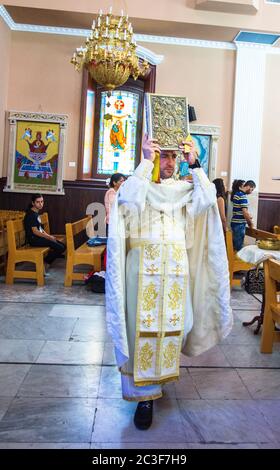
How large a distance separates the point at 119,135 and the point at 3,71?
2727mm

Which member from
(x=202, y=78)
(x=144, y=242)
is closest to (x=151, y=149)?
(x=144, y=242)

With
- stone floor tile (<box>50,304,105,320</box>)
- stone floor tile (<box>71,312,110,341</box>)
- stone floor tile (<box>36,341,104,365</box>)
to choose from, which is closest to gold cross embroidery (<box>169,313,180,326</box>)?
stone floor tile (<box>36,341,104,365</box>)

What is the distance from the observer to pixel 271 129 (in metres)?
9.44

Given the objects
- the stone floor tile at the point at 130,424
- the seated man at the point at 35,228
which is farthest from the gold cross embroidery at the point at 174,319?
the seated man at the point at 35,228

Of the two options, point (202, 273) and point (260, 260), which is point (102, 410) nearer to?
point (202, 273)

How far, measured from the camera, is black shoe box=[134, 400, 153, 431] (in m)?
2.40

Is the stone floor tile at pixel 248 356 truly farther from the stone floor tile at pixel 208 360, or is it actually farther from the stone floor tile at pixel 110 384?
→ the stone floor tile at pixel 110 384

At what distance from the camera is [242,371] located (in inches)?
132

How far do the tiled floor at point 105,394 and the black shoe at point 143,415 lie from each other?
0.04 metres

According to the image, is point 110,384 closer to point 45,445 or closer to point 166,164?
point 45,445

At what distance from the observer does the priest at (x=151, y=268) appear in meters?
2.49

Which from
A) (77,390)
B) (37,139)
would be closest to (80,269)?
(37,139)

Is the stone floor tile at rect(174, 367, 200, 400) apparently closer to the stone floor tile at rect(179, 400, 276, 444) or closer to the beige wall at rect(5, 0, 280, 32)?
the stone floor tile at rect(179, 400, 276, 444)

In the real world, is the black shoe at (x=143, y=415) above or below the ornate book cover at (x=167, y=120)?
below
